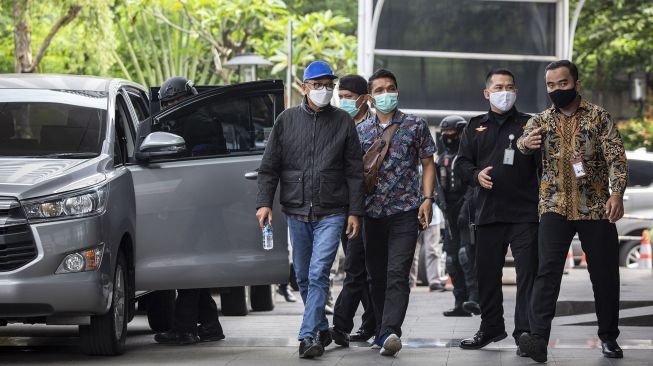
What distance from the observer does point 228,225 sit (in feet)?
34.9

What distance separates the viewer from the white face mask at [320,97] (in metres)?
9.99

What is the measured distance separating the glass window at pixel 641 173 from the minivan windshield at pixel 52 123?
13.3 m

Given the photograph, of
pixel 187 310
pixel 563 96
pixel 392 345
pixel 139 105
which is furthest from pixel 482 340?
pixel 139 105

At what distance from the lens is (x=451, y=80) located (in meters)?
18.7

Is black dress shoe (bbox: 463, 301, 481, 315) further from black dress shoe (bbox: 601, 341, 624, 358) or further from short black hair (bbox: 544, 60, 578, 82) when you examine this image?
short black hair (bbox: 544, 60, 578, 82)

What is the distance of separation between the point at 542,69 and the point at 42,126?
950 cm

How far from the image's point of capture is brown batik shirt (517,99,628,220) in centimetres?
947

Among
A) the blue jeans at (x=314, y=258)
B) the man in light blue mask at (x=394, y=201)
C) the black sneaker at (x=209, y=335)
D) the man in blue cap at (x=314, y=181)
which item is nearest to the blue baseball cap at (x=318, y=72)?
the man in blue cap at (x=314, y=181)

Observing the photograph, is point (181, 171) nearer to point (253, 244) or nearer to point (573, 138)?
point (253, 244)

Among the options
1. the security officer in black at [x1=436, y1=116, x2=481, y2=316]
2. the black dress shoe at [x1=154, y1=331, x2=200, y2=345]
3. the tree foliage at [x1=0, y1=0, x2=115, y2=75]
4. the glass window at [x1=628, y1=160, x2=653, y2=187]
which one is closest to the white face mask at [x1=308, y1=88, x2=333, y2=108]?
the black dress shoe at [x1=154, y1=331, x2=200, y2=345]

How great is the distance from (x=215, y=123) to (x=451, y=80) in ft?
26.6

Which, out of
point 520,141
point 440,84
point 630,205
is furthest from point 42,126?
point 630,205

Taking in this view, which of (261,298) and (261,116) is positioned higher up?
(261,116)

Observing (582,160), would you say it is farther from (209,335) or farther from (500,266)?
(209,335)
